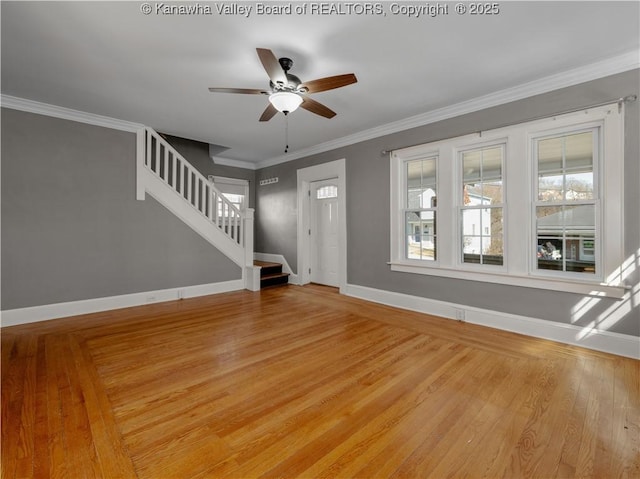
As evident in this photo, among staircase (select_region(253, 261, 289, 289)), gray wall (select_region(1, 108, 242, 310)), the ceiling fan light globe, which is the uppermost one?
the ceiling fan light globe

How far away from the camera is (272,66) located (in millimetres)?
2328

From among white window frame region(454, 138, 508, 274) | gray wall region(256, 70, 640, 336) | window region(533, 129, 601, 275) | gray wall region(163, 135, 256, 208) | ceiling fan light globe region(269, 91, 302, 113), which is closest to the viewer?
ceiling fan light globe region(269, 91, 302, 113)

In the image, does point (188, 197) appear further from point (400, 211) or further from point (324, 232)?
point (400, 211)

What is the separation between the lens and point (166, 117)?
4.24 meters

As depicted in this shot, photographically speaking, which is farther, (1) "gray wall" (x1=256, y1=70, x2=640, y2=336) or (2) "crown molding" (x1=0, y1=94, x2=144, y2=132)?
(2) "crown molding" (x1=0, y1=94, x2=144, y2=132)

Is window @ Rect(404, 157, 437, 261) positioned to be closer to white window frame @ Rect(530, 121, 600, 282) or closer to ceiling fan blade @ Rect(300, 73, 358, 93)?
white window frame @ Rect(530, 121, 600, 282)

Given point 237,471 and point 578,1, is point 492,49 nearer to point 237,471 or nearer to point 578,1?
point 578,1

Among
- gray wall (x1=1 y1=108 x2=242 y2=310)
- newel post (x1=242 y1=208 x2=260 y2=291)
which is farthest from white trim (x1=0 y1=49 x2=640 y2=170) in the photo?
newel post (x1=242 y1=208 x2=260 y2=291)

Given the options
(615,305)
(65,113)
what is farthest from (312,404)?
(65,113)

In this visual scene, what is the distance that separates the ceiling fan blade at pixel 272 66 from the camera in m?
2.13

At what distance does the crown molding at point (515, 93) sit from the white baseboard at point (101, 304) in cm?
350

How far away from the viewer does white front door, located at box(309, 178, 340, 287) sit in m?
5.93

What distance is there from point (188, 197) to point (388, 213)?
10.8 ft

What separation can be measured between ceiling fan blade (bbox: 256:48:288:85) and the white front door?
3.35 m
